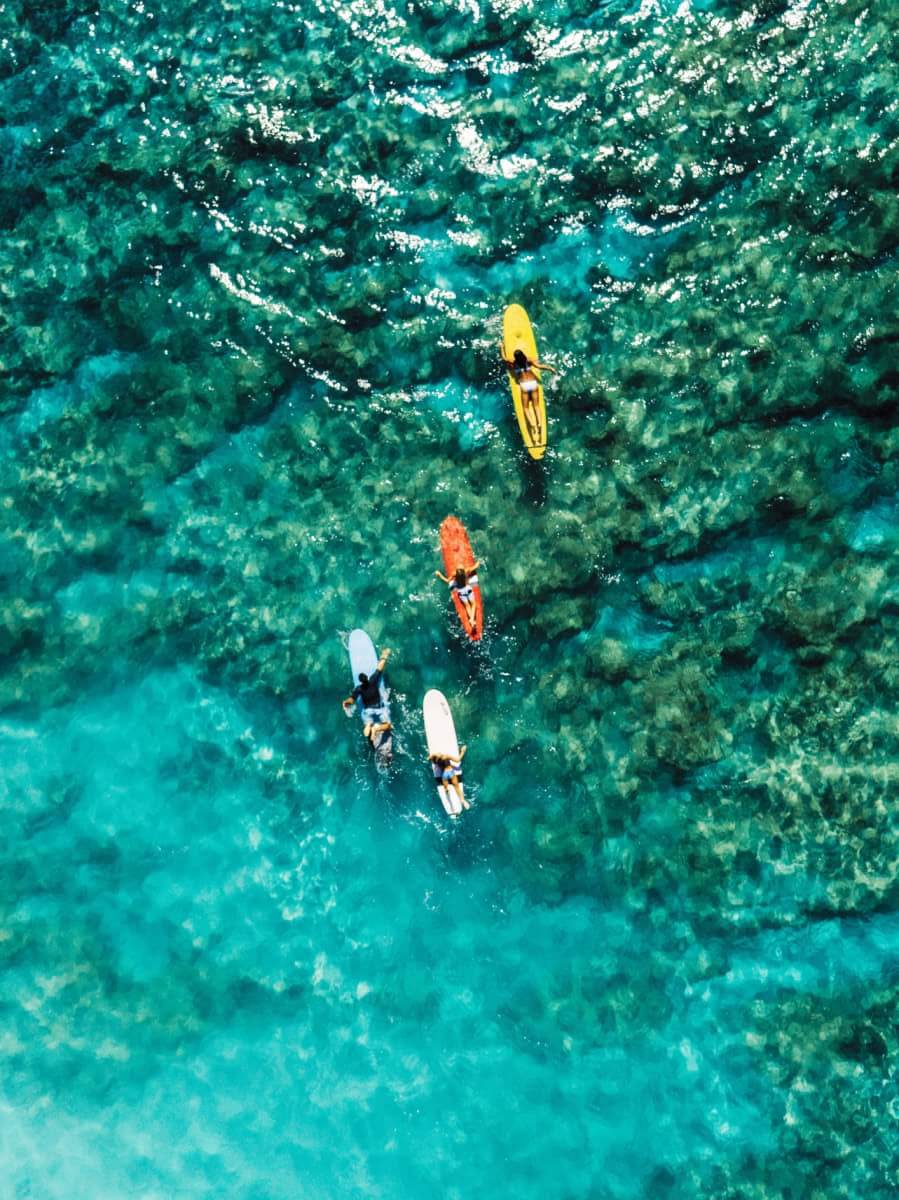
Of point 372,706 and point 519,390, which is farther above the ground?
point 519,390

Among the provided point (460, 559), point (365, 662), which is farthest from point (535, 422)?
point (365, 662)

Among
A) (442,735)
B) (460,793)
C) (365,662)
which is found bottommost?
(460,793)

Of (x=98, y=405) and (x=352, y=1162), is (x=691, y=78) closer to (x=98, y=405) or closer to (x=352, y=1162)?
(x=98, y=405)

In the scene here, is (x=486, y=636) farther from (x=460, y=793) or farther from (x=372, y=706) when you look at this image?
(x=460, y=793)

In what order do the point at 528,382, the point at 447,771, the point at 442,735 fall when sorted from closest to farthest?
the point at 447,771, the point at 442,735, the point at 528,382

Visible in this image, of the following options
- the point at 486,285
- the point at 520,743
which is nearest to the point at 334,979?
the point at 520,743

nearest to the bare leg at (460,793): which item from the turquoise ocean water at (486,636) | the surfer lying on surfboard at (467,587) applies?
the turquoise ocean water at (486,636)
